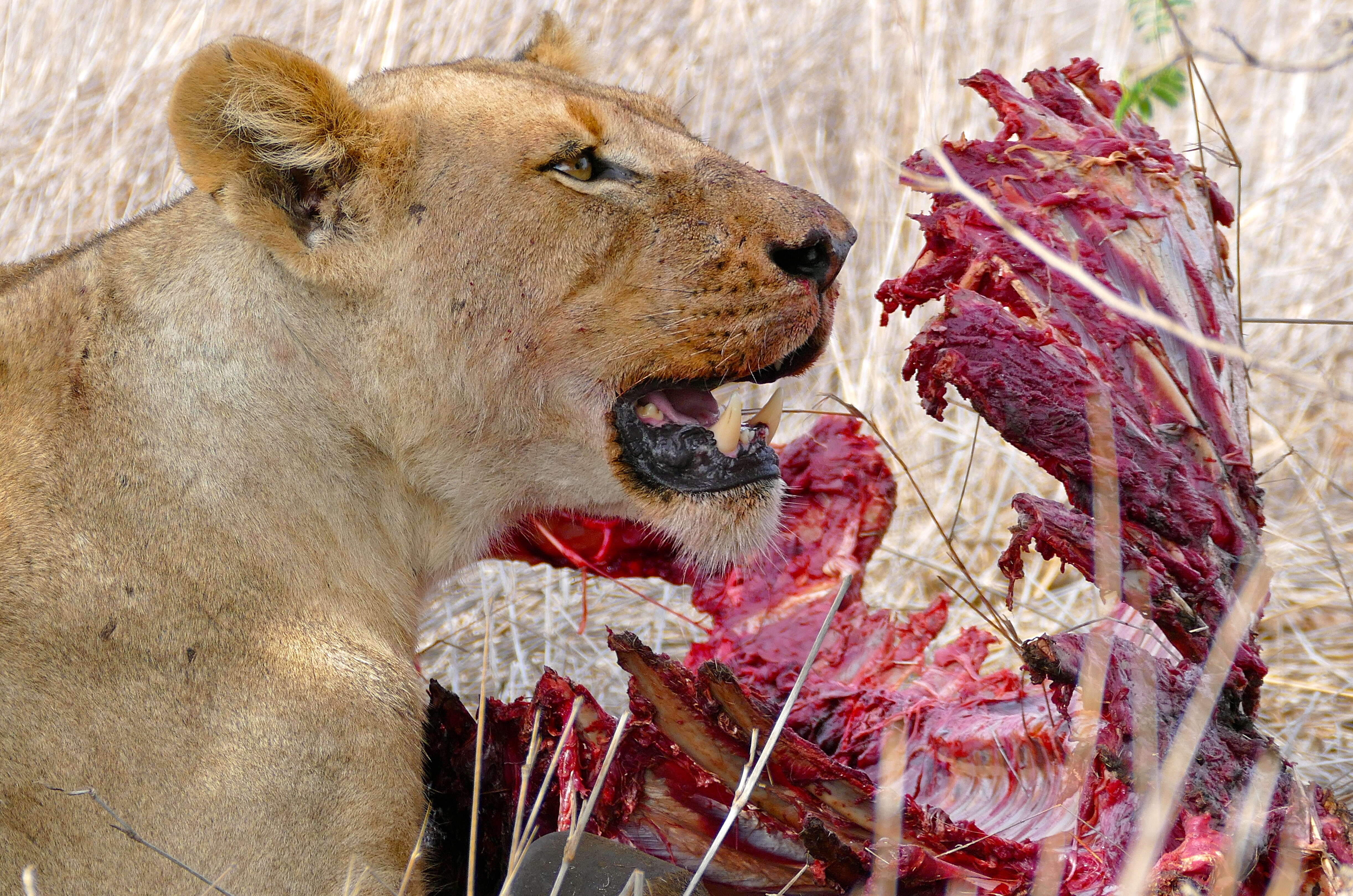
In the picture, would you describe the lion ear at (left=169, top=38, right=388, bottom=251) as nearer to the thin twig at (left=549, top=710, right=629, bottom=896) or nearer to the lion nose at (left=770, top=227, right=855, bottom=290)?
the lion nose at (left=770, top=227, right=855, bottom=290)

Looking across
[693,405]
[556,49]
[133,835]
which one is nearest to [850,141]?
[556,49]

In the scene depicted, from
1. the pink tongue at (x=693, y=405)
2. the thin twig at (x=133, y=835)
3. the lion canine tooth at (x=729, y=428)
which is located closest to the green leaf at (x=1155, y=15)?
the lion canine tooth at (x=729, y=428)

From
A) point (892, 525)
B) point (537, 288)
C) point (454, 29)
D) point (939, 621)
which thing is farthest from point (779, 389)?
point (454, 29)

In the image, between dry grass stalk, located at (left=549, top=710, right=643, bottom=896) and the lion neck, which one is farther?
the lion neck

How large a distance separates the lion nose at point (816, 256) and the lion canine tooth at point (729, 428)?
25 cm

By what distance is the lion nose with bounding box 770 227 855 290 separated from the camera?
236 centimetres

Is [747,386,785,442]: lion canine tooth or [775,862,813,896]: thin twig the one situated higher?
[747,386,785,442]: lion canine tooth

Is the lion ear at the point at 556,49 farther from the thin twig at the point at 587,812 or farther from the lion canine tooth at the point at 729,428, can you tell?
the thin twig at the point at 587,812

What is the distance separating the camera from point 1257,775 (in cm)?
194

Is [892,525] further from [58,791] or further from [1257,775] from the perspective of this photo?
[58,791]

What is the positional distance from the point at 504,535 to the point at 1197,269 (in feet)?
4.48

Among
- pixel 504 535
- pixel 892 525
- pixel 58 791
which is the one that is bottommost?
pixel 892 525

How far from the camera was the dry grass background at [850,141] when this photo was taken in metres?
4.16

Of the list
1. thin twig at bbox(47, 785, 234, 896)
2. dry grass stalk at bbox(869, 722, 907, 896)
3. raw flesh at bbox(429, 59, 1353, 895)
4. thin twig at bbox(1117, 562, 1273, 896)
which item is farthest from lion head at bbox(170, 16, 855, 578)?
thin twig at bbox(1117, 562, 1273, 896)
